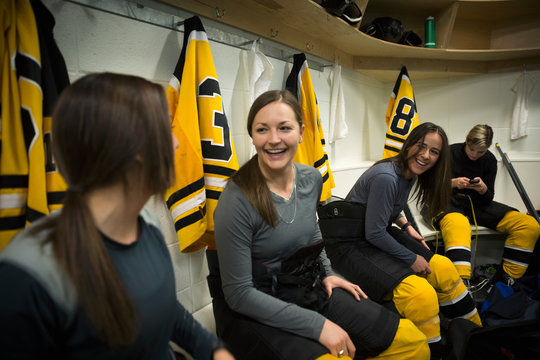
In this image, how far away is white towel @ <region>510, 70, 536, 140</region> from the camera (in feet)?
8.47

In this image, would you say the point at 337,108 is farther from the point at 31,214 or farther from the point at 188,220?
the point at 31,214

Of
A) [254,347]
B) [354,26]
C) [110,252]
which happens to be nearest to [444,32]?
[354,26]

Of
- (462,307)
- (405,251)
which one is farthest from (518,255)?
(405,251)

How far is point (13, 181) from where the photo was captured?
2.61 ft

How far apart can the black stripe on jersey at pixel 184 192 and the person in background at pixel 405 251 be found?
735 millimetres

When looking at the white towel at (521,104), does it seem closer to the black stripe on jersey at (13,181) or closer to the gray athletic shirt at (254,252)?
the gray athletic shirt at (254,252)

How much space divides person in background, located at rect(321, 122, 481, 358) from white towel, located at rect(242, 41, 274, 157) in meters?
0.67

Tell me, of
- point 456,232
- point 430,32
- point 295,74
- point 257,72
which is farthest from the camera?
point 430,32

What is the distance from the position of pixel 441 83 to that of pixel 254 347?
3.05 m

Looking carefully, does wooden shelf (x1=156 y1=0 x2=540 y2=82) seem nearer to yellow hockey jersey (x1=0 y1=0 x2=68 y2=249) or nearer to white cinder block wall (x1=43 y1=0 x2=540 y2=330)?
white cinder block wall (x1=43 y1=0 x2=540 y2=330)

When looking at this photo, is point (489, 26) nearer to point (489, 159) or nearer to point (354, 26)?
point (489, 159)

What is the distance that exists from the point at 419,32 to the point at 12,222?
3.06m

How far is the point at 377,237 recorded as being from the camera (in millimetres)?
1400

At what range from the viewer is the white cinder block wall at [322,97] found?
3.36ft
